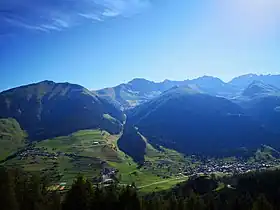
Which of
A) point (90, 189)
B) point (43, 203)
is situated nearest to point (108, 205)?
point (90, 189)

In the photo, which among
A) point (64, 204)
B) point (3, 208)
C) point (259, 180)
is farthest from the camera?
point (259, 180)

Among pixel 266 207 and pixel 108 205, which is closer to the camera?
pixel 108 205

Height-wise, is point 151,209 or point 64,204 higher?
point 64,204

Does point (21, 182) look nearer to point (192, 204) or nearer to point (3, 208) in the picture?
point (3, 208)

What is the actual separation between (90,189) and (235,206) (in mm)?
82590

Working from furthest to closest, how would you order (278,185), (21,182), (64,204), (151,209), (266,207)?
(278,185) → (266,207) → (151,209) → (21,182) → (64,204)

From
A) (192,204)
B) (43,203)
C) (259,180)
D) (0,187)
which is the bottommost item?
(259,180)

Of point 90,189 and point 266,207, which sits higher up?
point 90,189

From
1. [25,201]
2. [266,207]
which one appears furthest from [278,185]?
[25,201]

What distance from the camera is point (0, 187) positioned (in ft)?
193

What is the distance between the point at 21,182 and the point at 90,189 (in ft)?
54.1

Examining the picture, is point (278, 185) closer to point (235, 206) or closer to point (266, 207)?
point (235, 206)

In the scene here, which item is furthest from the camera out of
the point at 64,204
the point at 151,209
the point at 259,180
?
the point at 259,180

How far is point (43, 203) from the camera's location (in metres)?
70.3
